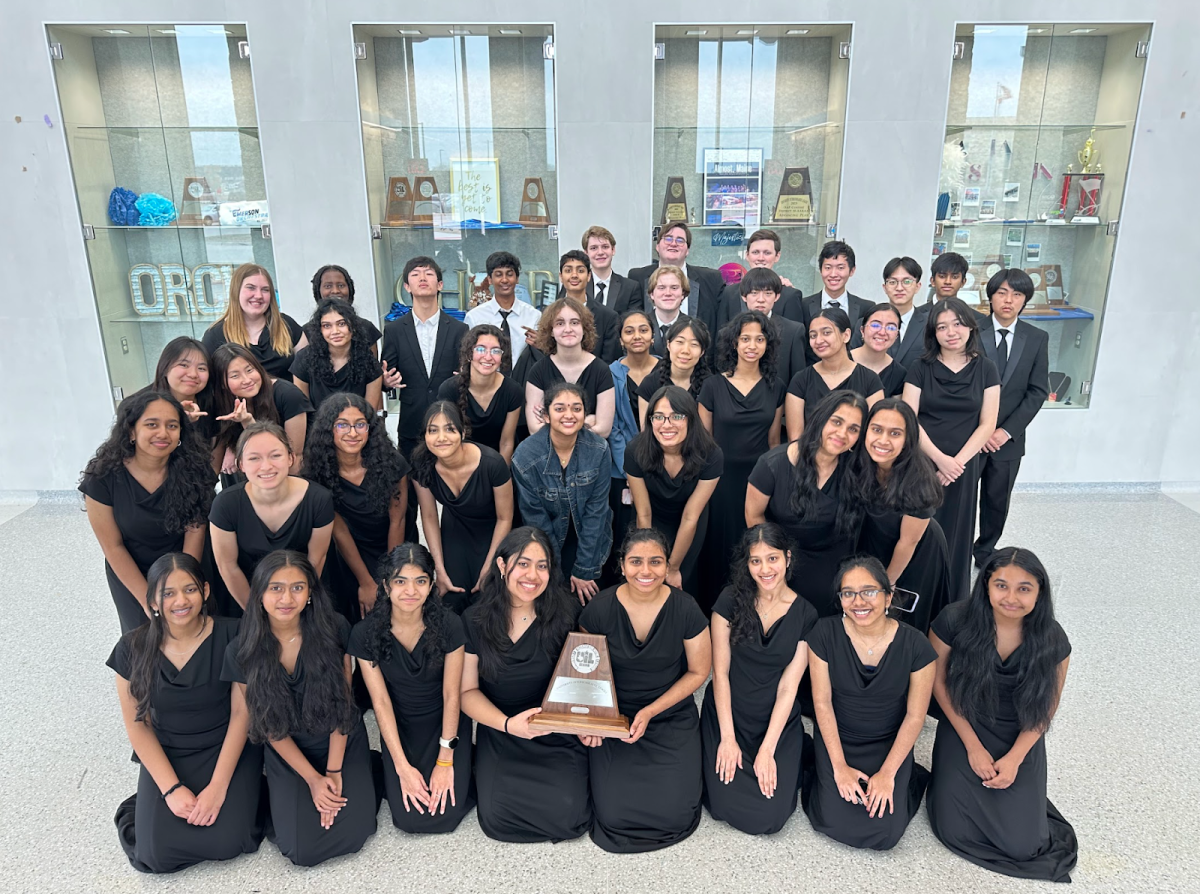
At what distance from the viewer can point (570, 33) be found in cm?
512

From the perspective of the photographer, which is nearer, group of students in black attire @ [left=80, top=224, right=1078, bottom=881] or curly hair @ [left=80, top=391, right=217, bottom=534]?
group of students in black attire @ [left=80, top=224, right=1078, bottom=881]

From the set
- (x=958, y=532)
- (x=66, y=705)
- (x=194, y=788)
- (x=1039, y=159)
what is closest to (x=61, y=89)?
(x=66, y=705)

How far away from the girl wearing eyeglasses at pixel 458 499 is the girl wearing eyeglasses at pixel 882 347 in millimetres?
1776

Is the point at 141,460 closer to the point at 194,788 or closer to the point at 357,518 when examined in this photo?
the point at 357,518

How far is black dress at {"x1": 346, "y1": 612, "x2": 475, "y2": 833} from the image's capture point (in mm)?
2787

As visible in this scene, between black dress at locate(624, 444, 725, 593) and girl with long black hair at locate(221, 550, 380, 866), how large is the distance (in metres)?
1.31

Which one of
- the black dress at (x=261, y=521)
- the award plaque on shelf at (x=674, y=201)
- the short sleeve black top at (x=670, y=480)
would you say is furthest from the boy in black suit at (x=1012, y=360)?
the black dress at (x=261, y=521)

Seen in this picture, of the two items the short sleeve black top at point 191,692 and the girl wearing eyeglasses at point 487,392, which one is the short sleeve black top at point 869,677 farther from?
the short sleeve black top at point 191,692

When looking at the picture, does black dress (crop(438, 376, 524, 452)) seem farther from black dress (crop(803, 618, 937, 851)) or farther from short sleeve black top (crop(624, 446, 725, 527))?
black dress (crop(803, 618, 937, 851))

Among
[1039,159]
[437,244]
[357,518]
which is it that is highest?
[1039,159]

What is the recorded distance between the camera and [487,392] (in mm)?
3707

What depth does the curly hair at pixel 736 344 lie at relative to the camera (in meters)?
3.46

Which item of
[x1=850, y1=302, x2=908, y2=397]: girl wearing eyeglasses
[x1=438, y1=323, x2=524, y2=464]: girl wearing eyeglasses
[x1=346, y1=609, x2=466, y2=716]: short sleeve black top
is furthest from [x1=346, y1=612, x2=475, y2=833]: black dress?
[x1=850, y1=302, x2=908, y2=397]: girl wearing eyeglasses

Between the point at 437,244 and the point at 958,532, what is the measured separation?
3.84 m
